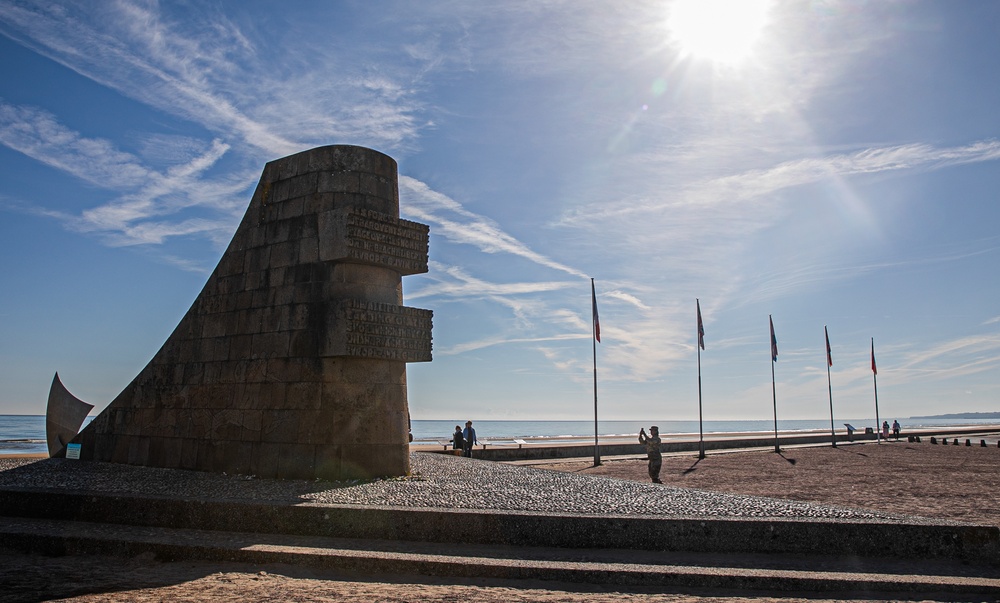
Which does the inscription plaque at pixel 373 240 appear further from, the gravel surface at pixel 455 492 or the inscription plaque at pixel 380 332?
the gravel surface at pixel 455 492

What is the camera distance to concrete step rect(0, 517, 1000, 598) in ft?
19.8

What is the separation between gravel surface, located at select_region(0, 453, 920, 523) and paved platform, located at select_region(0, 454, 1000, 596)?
0.18ft

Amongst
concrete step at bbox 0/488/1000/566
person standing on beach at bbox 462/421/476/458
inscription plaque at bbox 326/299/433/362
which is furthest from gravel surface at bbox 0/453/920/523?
person standing on beach at bbox 462/421/476/458

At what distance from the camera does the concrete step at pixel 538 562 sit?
6.02 metres

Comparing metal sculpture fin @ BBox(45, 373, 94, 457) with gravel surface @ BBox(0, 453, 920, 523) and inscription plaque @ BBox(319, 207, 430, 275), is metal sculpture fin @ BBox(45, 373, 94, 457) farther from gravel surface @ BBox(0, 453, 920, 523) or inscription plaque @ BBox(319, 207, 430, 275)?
inscription plaque @ BBox(319, 207, 430, 275)

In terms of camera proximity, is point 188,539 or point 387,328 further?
point 387,328

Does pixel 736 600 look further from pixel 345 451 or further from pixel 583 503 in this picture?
pixel 345 451

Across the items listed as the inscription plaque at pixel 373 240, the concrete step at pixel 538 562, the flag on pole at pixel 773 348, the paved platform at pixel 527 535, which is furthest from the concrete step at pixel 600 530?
the flag on pole at pixel 773 348

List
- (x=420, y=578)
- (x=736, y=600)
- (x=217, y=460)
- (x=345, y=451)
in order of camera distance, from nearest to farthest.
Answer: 1. (x=736, y=600)
2. (x=420, y=578)
3. (x=345, y=451)
4. (x=217, y=460)

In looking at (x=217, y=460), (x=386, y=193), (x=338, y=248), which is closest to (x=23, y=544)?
(x=217, y=460)

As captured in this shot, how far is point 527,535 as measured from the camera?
23.6 feet

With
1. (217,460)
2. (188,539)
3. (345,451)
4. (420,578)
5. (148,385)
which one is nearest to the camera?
(420,578)

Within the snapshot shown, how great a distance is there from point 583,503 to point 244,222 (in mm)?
7948

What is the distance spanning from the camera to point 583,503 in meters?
8.37
